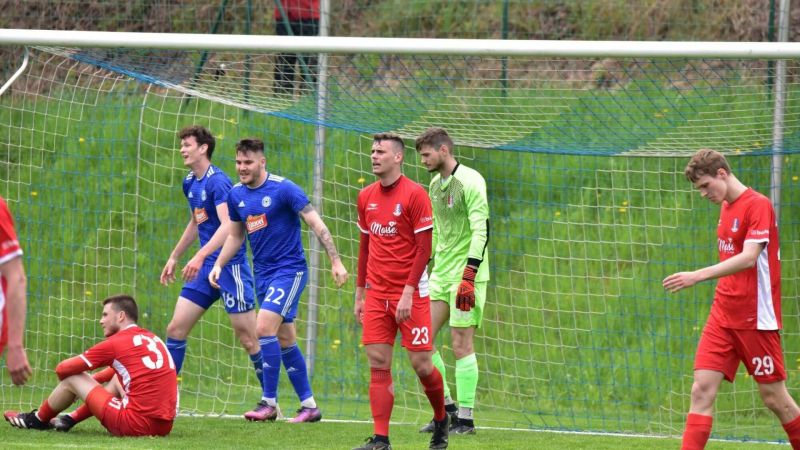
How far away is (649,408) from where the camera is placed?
1046 centimetres

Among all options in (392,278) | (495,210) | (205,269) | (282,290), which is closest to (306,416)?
(282,290)

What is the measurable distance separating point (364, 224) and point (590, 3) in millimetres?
8066

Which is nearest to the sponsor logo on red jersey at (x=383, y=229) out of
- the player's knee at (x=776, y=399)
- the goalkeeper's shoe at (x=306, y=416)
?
the goalkeeper's shoe at (x=306, y=416)

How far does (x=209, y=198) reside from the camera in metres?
8.82

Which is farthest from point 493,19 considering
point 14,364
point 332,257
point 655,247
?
point 14,364

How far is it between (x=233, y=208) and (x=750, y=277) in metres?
3.66

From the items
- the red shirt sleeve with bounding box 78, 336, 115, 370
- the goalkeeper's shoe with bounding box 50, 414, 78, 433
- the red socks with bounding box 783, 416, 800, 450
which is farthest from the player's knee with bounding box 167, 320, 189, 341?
the red socks with bounding box 783, 416, 800, 450

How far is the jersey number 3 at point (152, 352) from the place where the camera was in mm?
7480

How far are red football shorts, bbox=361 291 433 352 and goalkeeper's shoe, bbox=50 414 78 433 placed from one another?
222cm

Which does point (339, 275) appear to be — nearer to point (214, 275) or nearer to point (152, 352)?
point (214, 275)

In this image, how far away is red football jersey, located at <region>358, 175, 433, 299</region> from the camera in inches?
279

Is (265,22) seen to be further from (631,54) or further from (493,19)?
(631,54)

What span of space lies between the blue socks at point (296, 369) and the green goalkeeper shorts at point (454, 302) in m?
1.16

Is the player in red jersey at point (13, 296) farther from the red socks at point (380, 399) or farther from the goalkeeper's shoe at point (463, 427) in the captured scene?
the goalkeeper's shoe at point (463, 427)
